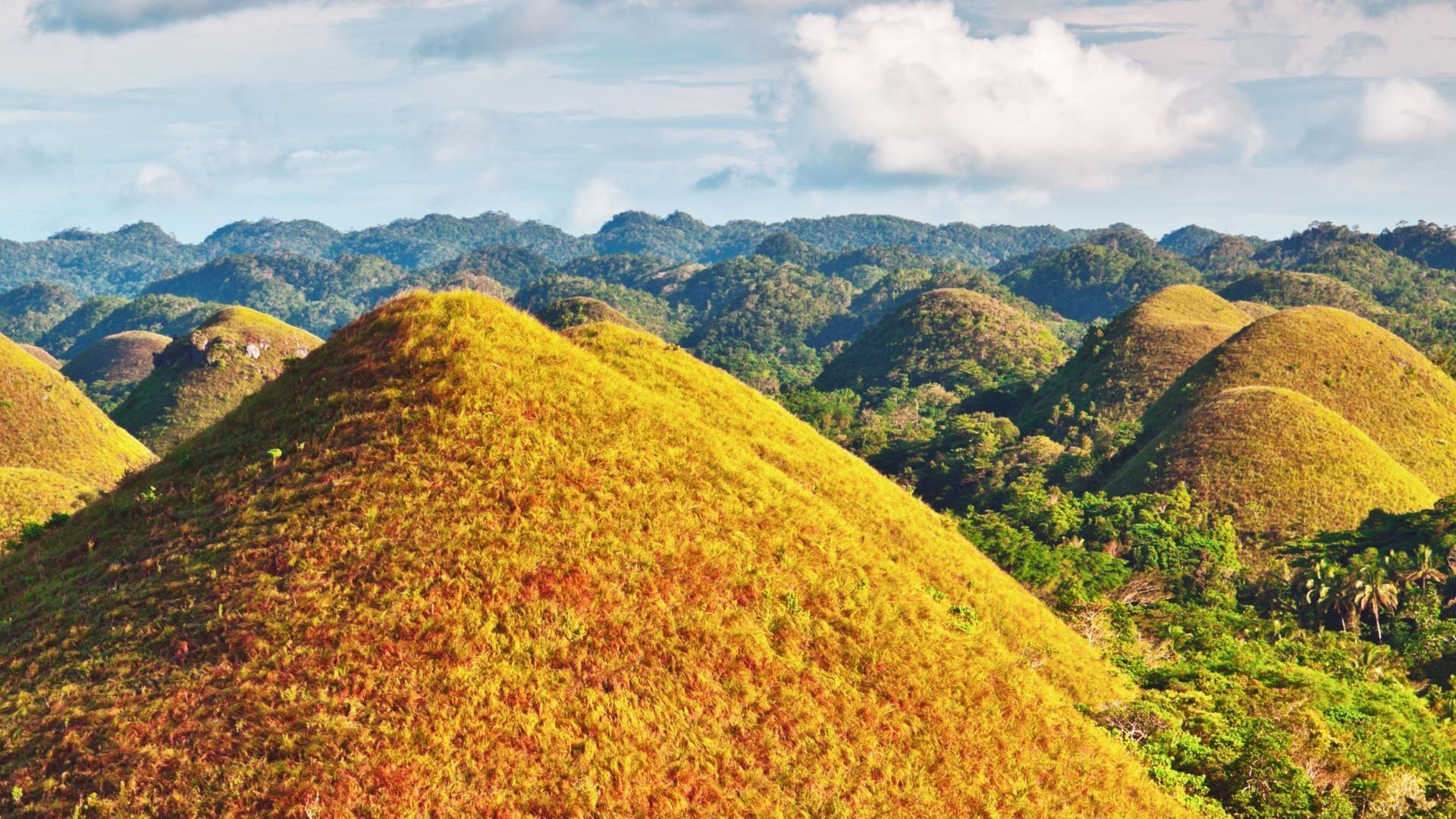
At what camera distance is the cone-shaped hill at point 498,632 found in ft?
50.5

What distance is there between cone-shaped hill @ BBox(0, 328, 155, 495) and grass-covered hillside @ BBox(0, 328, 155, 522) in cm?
6

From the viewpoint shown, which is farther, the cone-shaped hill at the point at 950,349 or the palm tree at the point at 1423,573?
the cone-shaped hill at the point at 950,349

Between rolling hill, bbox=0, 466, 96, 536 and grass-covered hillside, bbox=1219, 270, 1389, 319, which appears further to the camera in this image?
grass-covered hillside, bbox=1219, 270, 1389, 319

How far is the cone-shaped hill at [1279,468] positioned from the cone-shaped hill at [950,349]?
227 feet

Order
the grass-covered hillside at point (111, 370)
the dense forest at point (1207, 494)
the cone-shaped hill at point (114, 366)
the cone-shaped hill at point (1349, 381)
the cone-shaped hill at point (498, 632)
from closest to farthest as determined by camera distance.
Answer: the cone-shaped hill at point (498, 632)
the dense forest at point (1207, 494)
the cone-shaped hill at point (1349, 381)
the grass-covered hillside at point (111, 370)
the cone-shaped hill at point (114, 366)

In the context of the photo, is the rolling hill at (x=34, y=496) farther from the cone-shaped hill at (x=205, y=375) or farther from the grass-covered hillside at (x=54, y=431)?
the cone-shaped hill at (x=205, y=375)

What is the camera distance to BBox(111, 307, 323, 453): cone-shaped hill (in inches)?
4685

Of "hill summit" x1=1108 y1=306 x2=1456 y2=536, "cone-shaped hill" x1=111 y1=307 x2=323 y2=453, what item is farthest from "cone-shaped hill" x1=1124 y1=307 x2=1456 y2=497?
"cone-shaped hill" x1=111 y1=307 x2=323 y2=453

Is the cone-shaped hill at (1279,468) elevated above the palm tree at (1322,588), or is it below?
above

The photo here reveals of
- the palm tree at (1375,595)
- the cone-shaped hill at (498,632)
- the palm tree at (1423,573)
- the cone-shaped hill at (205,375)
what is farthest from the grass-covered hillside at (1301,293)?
the cone-shaped hill at (498,632)

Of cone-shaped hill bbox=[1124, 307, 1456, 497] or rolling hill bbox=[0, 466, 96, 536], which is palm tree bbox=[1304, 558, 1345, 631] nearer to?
Result: cone-shaped hill bbox=[1124, 307, 1456, 497]

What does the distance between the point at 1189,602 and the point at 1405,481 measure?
3775cm

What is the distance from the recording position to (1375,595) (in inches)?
2046

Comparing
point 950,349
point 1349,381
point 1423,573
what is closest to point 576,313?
point 950,349
